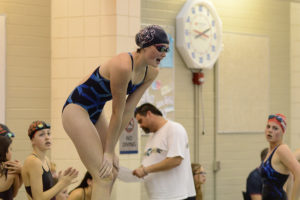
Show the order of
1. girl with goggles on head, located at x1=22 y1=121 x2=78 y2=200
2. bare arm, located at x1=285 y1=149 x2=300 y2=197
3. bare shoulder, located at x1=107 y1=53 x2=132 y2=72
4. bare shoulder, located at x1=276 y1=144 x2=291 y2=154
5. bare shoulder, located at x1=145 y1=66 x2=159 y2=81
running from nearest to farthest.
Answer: bare shoulder, located at x1=107 y1=53 x2=132 y2=72
bare shoulder, located at x1=145 y1=66 x2=159 y2=81
girl with goggles on head, located at x1=22 y1=121 x2=78 y2=200
bare shoulder, located at x1=276 y1=144 x2=291 y2=154
bare arm, located at x1=285 y1=149 x2=300 y2=197

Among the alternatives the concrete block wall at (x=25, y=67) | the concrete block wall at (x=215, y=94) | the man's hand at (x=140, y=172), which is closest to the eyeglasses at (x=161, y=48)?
the man's hand at (x=140, y=172)

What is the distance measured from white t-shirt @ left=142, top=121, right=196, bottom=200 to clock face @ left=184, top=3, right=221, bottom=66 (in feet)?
8.19

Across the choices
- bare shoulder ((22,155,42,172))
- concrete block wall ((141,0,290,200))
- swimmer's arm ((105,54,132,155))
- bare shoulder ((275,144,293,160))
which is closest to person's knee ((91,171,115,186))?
swimmer's arm ((105,54,132,155))

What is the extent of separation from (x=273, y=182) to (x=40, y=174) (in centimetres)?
241

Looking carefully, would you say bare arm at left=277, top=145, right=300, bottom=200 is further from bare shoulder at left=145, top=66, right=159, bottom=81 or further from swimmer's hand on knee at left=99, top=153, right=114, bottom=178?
swimmer's hand on knee at left=99, top=153, right=114, bottom=178

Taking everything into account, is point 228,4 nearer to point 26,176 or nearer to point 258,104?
point 258,104

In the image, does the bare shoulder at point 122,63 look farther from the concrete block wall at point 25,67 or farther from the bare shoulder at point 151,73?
the concrete block wall at point 25,67

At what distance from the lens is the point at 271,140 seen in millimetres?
5691

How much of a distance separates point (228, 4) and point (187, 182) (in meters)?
3.93

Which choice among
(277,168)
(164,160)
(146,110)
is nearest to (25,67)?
(146,110)

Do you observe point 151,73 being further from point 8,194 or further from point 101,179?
point 8,194

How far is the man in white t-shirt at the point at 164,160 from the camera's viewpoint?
6.06 m

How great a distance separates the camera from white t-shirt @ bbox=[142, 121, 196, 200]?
6121 millimetres

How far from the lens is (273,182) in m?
5.55
